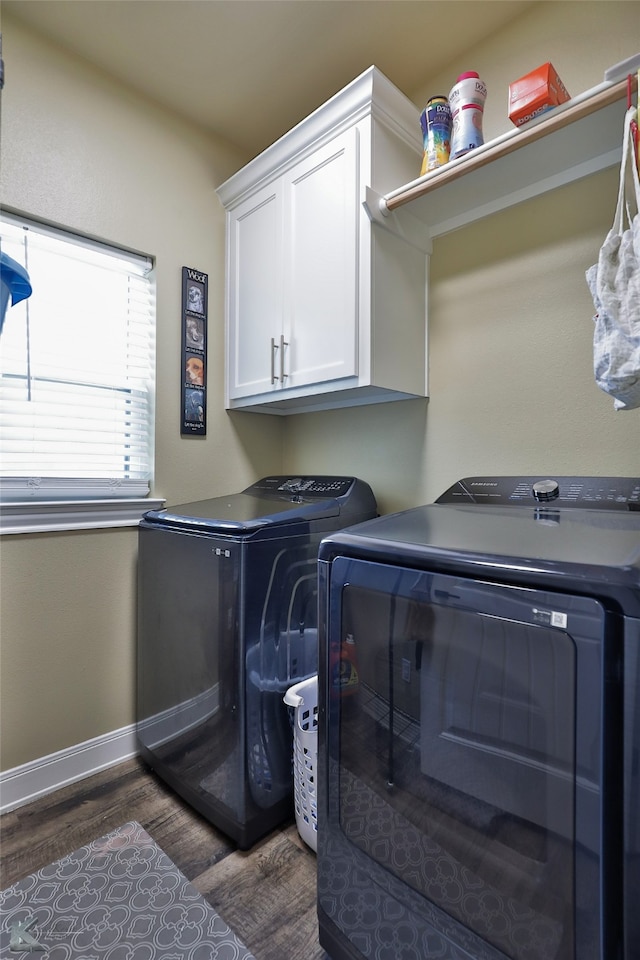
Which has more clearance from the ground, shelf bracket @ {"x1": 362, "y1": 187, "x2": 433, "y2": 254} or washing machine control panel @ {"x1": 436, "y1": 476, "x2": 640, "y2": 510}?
shelf bracket @ {"x1": 362, "y1": 187, "x2": 433, "y2": 254}

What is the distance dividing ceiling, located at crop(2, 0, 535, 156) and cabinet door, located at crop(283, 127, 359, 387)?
1.30 feet

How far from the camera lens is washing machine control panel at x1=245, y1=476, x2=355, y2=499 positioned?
1.88 meters

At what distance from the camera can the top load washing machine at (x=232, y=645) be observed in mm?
1406

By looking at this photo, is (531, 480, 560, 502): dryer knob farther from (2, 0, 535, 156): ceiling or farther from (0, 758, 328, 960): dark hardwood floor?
(2, 0, 535, 156): ceiling

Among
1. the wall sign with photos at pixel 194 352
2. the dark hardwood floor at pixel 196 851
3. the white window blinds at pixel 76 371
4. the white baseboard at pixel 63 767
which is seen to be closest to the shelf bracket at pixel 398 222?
the wall sign with photos at pixel 194 352

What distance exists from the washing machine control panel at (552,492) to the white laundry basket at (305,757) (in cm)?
79

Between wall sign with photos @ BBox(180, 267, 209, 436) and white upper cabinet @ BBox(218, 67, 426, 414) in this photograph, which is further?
wall sign with photos @ BBox(180, 267, 209, 436)

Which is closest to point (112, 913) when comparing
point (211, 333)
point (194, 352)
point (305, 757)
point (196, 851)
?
point (196, 851)

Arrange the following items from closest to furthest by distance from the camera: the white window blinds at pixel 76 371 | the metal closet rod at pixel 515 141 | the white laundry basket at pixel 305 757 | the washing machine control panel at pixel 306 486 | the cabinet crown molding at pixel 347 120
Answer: the metal closet rod at pixel 515 141
the white laundry basket at pixel 305 757
the cabinet crown molding at pixel 347 120
the white window blinds at pixel 76 371
the washing machine control panel at pixel 306 486

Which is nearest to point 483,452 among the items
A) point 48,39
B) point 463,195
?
point 463,195

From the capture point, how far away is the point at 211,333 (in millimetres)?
2211

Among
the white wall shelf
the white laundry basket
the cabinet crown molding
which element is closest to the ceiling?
the cabinet crown molding

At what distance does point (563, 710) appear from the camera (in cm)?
72

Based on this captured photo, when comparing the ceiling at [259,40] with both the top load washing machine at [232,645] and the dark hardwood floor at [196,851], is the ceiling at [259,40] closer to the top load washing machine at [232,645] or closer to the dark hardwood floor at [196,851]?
the top load washing machine at [232,645]
